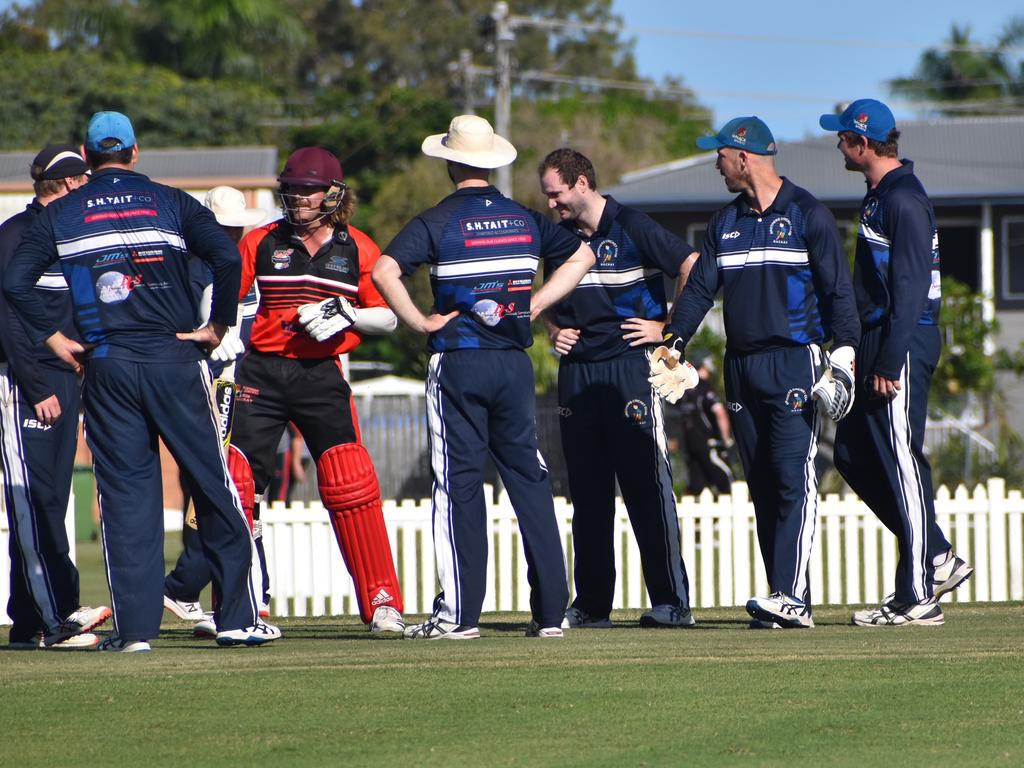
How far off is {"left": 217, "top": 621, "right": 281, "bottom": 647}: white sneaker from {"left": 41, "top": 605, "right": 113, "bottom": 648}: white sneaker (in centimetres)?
66

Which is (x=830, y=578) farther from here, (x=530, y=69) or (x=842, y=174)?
(x=530, y=69)

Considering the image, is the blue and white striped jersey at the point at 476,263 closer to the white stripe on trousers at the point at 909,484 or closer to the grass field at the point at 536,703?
the grass field at the point at 536,703

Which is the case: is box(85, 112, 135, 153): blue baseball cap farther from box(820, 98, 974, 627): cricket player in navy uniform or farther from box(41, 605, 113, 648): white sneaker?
box(820, 98, 974, 627): cricket player in navy uniform

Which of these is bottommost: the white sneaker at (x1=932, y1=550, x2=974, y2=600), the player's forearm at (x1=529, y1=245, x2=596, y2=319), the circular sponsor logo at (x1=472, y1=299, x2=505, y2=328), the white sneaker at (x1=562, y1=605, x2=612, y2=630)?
the white sneaker at (x1=562, y1=605, x2=612, y2=630)

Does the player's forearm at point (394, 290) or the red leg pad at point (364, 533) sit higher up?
the player's forearm at point (394, 290)

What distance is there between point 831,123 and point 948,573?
2212 mm

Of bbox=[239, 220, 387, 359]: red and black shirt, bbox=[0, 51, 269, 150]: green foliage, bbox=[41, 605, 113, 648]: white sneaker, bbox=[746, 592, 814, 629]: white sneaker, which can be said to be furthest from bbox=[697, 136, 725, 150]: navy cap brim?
bbox=[0, 51, 269, 150]: green foliage

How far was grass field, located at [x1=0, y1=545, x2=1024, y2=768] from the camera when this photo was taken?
4.57 m

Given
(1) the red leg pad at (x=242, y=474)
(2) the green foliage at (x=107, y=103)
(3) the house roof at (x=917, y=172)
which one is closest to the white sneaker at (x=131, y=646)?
(1) the red leg pad at (x=242, y=474)

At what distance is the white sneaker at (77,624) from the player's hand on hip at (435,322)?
6.15ft

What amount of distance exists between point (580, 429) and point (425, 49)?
54.5 m

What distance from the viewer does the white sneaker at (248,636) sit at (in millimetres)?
6805

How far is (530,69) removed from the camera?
6384cm

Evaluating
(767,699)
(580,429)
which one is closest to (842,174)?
(580,429)
